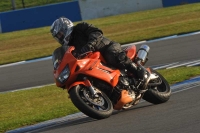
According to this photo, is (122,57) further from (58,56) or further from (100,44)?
(58,56)

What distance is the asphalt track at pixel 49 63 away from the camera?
42.9 feet

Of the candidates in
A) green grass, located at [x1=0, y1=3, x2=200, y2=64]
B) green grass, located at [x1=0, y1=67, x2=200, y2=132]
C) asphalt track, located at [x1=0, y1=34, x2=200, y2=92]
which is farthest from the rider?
green grass, located at [x1=0, y1=3, x2=200, y2=64]

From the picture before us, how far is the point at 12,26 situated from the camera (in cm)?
2752

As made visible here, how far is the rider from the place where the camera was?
735 centimetres

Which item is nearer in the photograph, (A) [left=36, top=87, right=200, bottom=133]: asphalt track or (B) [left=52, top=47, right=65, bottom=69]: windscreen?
(A) [left=36, top=87, right=200, bottom=133]: asphalt track

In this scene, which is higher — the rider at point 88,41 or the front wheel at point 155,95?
the rider at point 88,41

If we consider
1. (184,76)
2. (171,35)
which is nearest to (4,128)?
(184,76)

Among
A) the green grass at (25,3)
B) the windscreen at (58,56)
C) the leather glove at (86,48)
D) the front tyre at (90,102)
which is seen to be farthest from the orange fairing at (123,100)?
the green grass at (25,3)

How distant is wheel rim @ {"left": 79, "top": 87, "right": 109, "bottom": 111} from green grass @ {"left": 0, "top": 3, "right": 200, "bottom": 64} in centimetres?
1125

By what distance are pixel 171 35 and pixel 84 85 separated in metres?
11.7

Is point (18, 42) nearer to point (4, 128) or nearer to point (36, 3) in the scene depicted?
point (36, 3)

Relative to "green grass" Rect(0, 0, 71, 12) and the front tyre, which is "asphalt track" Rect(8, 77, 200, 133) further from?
"green grass" Rect(0, 0, 71, 12)

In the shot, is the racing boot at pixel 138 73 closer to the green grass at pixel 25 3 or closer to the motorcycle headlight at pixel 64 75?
the motorcycle headlight at pixel 64 75

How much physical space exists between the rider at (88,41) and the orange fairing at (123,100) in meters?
0.40
